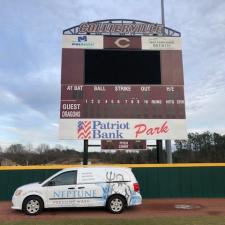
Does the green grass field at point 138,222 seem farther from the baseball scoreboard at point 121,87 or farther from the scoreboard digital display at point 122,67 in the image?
the scoreboard digital display at point 122,67

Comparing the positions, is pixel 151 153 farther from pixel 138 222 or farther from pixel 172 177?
pixel 138 222

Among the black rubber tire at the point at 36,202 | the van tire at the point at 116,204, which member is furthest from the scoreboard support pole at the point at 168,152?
the black rubber tire at the point at 36,202

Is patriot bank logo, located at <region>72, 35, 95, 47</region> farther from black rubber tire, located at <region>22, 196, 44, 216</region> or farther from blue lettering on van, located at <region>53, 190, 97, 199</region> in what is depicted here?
black rubber tire, located at <region>22, 196, 44, 216</region>

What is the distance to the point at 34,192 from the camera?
14.0 m

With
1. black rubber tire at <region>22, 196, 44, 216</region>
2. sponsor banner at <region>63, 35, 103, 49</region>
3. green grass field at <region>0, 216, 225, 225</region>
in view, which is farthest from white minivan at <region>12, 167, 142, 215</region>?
sponsor banner at <region>63, 35, 103, 49</region>

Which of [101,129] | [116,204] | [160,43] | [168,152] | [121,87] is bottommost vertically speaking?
[116,204]

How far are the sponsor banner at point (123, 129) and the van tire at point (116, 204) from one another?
7.15 m

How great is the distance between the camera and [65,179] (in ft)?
47.3

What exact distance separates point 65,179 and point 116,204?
2079mm

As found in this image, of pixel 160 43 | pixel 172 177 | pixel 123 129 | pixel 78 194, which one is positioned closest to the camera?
pixel 78 194

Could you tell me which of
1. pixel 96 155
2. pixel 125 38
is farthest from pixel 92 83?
pixel 96 155

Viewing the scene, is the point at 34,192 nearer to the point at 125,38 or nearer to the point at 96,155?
the point at 125,38

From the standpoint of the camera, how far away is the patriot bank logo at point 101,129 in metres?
20.8

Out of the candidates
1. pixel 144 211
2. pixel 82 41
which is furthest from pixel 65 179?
pixel 82 41
